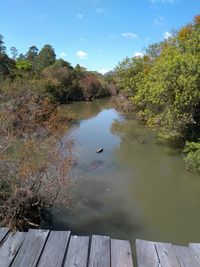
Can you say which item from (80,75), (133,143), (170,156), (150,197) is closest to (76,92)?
(80,75)

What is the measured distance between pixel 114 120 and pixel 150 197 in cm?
1550

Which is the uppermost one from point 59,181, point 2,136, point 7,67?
point 7,67

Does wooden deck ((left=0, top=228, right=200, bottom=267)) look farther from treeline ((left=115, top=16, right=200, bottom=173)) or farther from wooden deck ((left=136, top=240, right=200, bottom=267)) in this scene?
treeline ((left=115, top=16, right=200, bottom=173))

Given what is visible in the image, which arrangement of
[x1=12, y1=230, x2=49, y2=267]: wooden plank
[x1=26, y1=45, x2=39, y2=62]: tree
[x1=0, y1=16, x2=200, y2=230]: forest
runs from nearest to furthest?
1. [x1=12, y1=230, x2=49, y2=267]: wooden plank
2. [x1=0, y1=16, x2=200, y2=230]: forest
3. [x1=26, y1=45, x2=39, y2=62]: tree

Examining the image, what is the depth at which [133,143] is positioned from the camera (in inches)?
635

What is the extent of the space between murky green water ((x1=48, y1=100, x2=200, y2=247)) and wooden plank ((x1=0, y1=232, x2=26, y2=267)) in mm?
4794

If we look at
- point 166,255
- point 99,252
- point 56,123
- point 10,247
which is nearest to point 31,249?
point 10,247

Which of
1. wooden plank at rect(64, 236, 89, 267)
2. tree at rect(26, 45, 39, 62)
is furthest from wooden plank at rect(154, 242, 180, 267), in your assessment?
tree at rect(26, 45, 39, 62)

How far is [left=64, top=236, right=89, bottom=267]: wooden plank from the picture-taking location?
1.81 m

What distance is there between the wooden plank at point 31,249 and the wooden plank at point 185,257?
836 millimetres

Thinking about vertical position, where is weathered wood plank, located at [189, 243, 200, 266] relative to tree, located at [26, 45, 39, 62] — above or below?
below

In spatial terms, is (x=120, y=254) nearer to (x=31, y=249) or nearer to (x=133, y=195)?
(x=31, y=249)

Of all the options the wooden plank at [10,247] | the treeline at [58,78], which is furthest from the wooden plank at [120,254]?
the treeline at [58,78]

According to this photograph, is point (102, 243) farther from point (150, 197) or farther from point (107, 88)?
point (107, 88)
